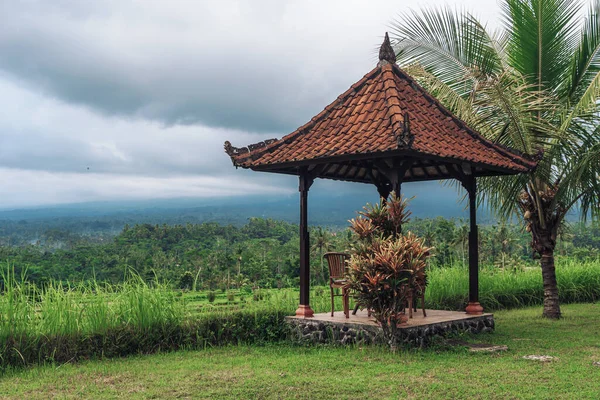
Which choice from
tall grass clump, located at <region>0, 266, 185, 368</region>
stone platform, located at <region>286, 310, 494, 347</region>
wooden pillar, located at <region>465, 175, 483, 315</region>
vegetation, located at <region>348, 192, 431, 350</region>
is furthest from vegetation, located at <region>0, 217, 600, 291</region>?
vegetation, located at <region>348, 192, 431, 350</region>

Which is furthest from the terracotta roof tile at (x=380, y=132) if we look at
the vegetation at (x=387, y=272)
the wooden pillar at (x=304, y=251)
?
the vegetation at (x=387, y=272)

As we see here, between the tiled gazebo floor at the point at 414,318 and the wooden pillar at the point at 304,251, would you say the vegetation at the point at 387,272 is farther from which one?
the wooden pillar at the point at 304,251

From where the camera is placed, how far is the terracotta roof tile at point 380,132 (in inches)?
293

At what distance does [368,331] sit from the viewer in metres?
7.21

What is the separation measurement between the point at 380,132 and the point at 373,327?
2.23 metres

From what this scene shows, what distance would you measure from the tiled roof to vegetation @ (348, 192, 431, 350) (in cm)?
84

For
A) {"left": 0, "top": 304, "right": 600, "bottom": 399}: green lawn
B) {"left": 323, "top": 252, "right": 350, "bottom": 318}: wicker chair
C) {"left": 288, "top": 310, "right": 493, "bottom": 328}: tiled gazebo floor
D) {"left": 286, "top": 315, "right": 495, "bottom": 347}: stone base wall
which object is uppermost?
{"left": 323, "top": 252, "right": 350, "bottom": 318}: wicker chair

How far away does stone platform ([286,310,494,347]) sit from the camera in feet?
23.4

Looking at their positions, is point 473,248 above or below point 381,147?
below

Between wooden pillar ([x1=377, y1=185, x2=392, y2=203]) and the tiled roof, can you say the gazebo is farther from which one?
wooden pillar ([x1=377, y1=185, x2=392, y2=203])

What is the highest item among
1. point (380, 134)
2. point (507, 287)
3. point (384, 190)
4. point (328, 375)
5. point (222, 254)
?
point (380, 134)

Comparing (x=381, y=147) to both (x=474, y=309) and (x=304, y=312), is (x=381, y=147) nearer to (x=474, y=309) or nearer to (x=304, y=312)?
(x=304, y=312)

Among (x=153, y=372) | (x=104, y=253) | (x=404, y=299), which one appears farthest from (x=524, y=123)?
(x=104, y=253)

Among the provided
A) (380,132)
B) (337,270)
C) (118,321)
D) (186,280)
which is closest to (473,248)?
(337,270)
